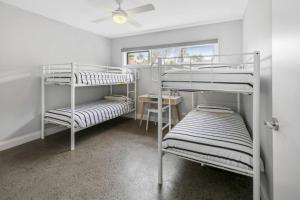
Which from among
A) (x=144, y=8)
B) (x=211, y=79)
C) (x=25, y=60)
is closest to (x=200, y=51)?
(x=144, y=8)

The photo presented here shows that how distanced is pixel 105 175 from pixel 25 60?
244cm

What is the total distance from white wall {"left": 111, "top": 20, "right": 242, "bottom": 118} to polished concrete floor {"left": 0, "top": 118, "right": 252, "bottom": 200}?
1791 millimetres

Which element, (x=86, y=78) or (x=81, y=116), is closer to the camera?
(x=81, y=116)

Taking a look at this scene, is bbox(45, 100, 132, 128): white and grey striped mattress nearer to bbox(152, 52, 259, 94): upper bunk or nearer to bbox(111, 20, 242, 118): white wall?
bbox(111, 20, 242, 118): white wall

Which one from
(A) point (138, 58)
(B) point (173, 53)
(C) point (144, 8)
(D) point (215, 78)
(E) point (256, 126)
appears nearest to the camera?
(E) point (256, 126)

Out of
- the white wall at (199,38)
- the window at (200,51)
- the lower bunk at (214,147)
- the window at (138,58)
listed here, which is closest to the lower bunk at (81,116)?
the white wall at (199,38)

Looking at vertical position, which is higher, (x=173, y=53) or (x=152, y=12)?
(x=152, y=12)

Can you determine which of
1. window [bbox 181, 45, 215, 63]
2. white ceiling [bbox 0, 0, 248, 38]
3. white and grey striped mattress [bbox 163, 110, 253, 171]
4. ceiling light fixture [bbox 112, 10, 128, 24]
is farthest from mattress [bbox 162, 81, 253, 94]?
window [bbox 181, 45, 215, 63]

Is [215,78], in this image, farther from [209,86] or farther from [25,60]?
[25,60]

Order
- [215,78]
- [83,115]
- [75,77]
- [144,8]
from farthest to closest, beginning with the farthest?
[83,115]
[75,77]
[144,8]
[215,78]

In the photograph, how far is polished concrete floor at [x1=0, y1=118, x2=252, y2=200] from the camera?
1.62m

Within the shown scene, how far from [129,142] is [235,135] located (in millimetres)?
1838

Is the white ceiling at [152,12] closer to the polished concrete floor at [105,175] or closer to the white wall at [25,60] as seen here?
the white wall at [25,60]

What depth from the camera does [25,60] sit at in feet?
9.27
